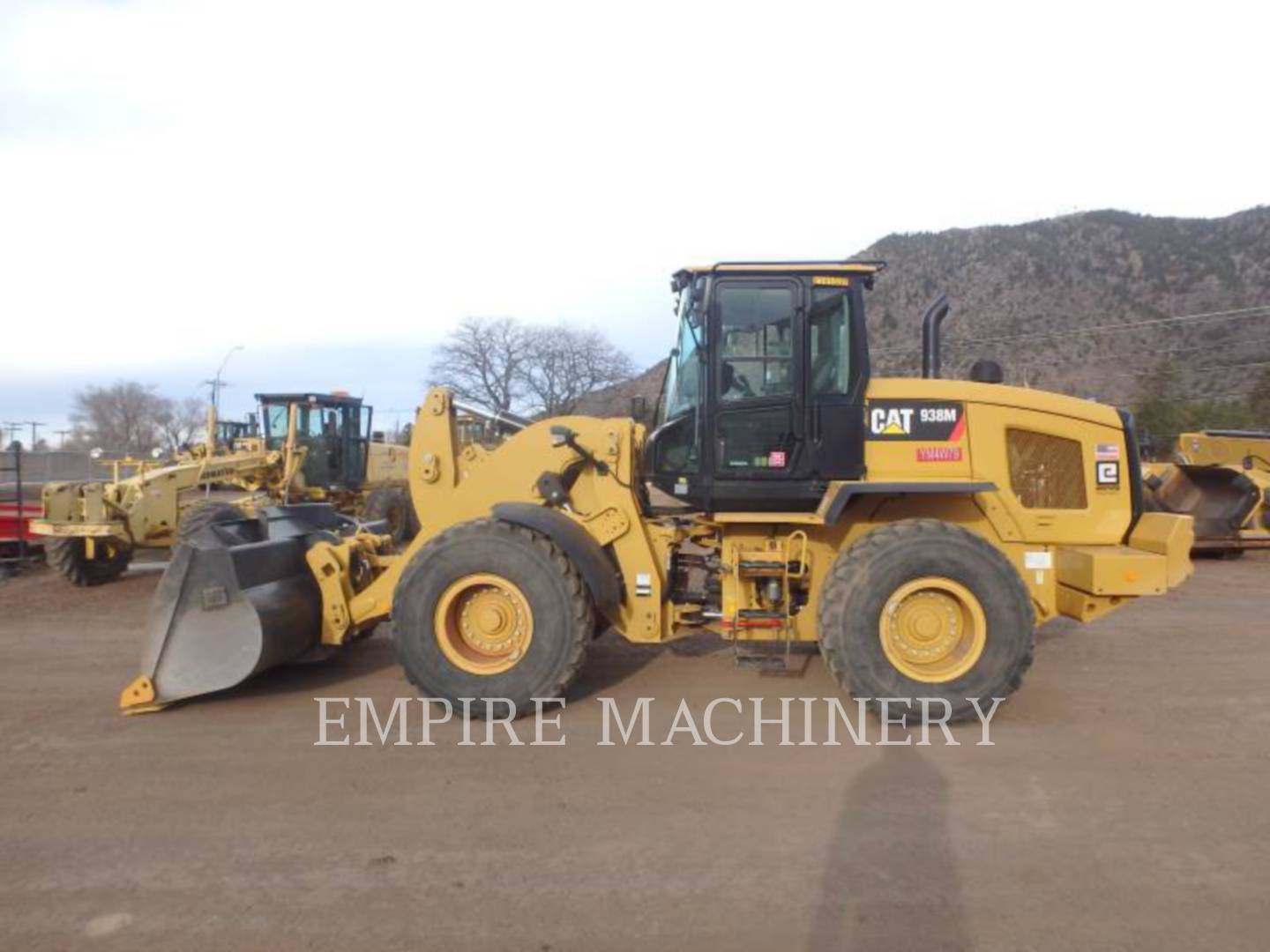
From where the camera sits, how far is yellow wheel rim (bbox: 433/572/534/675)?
5.11 m

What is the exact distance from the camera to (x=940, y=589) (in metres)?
5.02

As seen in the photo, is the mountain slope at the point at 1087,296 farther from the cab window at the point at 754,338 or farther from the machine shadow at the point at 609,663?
the cab window at the point at 754,338

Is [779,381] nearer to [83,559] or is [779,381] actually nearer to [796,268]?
[796,268]

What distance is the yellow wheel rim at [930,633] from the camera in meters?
4.98

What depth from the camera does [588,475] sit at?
18.6 feet

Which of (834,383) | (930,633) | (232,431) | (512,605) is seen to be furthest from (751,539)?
(232,431)

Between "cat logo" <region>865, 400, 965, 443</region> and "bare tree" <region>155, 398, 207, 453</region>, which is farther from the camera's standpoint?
"bare tree" <region>155, 398, 207, 453</region>

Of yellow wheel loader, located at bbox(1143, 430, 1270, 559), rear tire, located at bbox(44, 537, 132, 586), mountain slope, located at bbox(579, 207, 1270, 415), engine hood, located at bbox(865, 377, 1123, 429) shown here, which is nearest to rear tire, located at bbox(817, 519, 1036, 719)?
engine hood, located at bbox(865, 377, 1123, 429)

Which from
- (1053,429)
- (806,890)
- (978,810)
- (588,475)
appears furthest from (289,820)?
(1053,429)

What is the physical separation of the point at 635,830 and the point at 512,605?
176cm

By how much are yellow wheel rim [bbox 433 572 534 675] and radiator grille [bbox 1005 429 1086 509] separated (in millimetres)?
3213

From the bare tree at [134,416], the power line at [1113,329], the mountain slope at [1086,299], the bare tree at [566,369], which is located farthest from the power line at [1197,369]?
the bare tree at [134,416]

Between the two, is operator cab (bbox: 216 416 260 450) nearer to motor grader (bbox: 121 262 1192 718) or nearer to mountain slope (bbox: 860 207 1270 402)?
motor grader (bbox: 121 262 1192 718)

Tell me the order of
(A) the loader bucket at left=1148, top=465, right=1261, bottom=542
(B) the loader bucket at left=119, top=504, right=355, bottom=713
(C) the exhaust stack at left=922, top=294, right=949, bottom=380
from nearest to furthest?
(B) the loader bucket at left=119, top=504, right=355, bottom=713 → (C) the exhaust stack at left=922, top=294, right=949, bottom=380 → (A) the loader bucket at left=1148, top=465, right=1261, bottom=542
